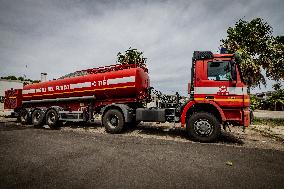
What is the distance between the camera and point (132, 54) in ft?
104

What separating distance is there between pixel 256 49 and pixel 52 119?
61.9 feet

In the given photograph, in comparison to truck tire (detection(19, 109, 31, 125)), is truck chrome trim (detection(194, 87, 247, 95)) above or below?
above

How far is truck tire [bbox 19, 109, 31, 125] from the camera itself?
12.8 m

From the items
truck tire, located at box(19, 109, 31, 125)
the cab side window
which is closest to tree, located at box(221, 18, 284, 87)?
the cab side window

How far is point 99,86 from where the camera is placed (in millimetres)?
10586

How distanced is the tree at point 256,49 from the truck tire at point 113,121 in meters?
14.3

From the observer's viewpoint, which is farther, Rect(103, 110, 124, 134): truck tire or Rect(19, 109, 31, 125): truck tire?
Rect(19, 109, 31, 125): truck tire

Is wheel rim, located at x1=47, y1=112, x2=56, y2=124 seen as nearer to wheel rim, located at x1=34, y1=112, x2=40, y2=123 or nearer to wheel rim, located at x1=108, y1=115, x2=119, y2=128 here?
wheel rim, located at x1=34, y1=112, x2=40, y2=123

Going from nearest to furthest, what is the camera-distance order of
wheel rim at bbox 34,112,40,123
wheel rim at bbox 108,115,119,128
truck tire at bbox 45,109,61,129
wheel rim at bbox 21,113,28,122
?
wheel rim at bbox 108,115,119,128, truck tire at bbox 45,109,61,129, wheel rim at bbox 34,112,40,123, wheel rim at bbox 21,113,28,122

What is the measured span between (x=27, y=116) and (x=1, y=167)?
27.9ft

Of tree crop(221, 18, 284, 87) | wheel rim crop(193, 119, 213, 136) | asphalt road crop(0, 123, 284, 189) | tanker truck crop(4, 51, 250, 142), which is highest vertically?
tree crop(221, 18, 284, 87)

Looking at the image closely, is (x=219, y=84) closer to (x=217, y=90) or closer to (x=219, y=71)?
(x=217, y=90)

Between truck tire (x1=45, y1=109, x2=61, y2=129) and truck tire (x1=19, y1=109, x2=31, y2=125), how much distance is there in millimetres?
1733

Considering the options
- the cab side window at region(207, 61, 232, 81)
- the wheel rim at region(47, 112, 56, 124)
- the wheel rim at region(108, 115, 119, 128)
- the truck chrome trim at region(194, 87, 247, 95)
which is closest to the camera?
the truck chrome trim at region(194, 87, 247, 95)
